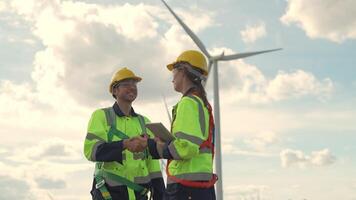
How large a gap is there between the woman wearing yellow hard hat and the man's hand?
1.26 ft

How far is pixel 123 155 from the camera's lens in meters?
9.75

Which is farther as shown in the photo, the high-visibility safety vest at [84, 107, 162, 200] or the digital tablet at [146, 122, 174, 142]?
the high-visibility safety vest at [84, 107, 162, 200]

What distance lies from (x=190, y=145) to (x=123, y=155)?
8.74 feet

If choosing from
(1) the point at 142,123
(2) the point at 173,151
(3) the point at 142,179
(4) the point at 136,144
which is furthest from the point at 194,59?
(3) the point at 142,179

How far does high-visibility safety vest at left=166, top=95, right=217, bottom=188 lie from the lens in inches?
291

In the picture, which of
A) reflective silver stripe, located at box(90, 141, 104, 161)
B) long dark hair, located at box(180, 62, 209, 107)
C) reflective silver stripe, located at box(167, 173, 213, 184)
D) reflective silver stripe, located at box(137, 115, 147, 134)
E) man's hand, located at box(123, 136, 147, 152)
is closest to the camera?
reflective silver stripe, located at box(167, 173, 213, 184)

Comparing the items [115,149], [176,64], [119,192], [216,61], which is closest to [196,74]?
[176,64]

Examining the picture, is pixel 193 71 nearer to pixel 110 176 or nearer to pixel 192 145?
pixel 192 145

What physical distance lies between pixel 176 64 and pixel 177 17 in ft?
88.1

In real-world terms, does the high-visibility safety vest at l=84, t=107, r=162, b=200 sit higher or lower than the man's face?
lower

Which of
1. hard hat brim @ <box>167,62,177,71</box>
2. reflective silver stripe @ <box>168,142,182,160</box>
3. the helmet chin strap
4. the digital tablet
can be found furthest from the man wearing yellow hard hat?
reflective silver stripe @ <box>168,142,182,160</box>

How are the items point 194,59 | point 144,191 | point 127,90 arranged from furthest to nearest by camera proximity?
point 127,90, point 144,191, point 194,59

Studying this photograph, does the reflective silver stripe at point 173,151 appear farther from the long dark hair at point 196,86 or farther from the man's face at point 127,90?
the man's face at point 127,90

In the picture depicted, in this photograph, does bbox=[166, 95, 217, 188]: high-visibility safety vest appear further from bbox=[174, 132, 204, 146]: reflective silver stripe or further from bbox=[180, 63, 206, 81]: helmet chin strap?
bbox=[180, 63, 206, 81]: helmet chin strap
